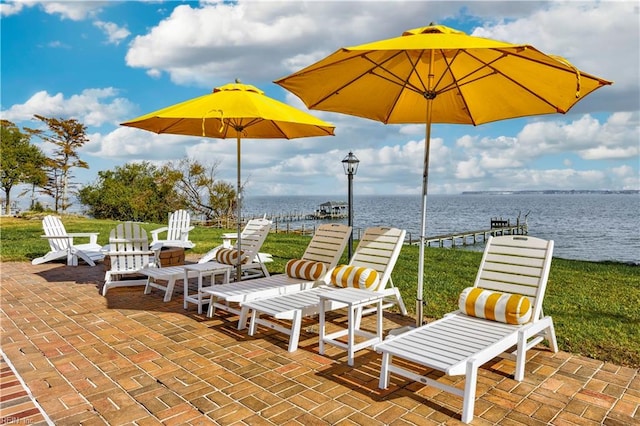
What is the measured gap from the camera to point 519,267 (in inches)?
168

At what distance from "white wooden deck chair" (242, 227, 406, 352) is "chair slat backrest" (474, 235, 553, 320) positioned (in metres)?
1.02

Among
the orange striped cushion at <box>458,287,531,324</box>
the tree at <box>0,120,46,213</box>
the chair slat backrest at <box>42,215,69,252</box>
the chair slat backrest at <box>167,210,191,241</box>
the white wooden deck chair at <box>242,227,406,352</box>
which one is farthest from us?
the tree at <box>0,120,46,213</box>

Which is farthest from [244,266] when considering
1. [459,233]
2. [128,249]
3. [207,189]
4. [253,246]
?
[459,233]

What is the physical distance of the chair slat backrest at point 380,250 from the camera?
16.6ft

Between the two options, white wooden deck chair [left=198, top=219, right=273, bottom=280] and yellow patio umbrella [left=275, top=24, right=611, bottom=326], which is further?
white wooden deck chair [left=198, top=219, right=273, bottom=280]

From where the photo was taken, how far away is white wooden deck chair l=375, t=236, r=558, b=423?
2951 millimetres

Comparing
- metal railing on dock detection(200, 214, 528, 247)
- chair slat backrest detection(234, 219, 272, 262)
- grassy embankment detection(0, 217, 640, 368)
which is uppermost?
chair slat backrest detection(234, 219, 272, 262)

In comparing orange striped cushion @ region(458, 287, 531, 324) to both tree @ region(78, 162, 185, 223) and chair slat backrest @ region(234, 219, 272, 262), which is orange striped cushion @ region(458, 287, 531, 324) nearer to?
chair slat backrest @ region(234, 219, 272, 262)

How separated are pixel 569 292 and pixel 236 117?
5.93m

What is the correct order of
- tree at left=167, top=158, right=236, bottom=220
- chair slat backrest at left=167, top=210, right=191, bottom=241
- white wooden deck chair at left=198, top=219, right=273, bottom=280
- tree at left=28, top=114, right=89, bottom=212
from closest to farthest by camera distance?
1. white wooden deck chair at left=198, top=219, right=273, bottom=280
2. chair slat backrest at left=167, top=210, right=191, bottom=241
3. tree at left=167, top=158, right=236, bottom=220
4. tree at left=28, top=114, right=89, bottom=212

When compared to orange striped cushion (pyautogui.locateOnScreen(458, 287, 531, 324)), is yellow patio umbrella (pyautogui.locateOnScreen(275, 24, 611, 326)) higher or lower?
higher

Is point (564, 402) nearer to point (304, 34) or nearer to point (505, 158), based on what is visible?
point (304, 34)

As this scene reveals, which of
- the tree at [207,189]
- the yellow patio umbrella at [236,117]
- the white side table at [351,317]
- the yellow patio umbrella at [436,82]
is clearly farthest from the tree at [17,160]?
the white side table at [351,317]

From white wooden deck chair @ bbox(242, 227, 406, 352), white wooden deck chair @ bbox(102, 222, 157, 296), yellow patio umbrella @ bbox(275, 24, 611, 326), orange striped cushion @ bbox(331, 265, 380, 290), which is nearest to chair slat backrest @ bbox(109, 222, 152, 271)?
white wooden deck chair @ bbox(102, 222, 157, 296)
